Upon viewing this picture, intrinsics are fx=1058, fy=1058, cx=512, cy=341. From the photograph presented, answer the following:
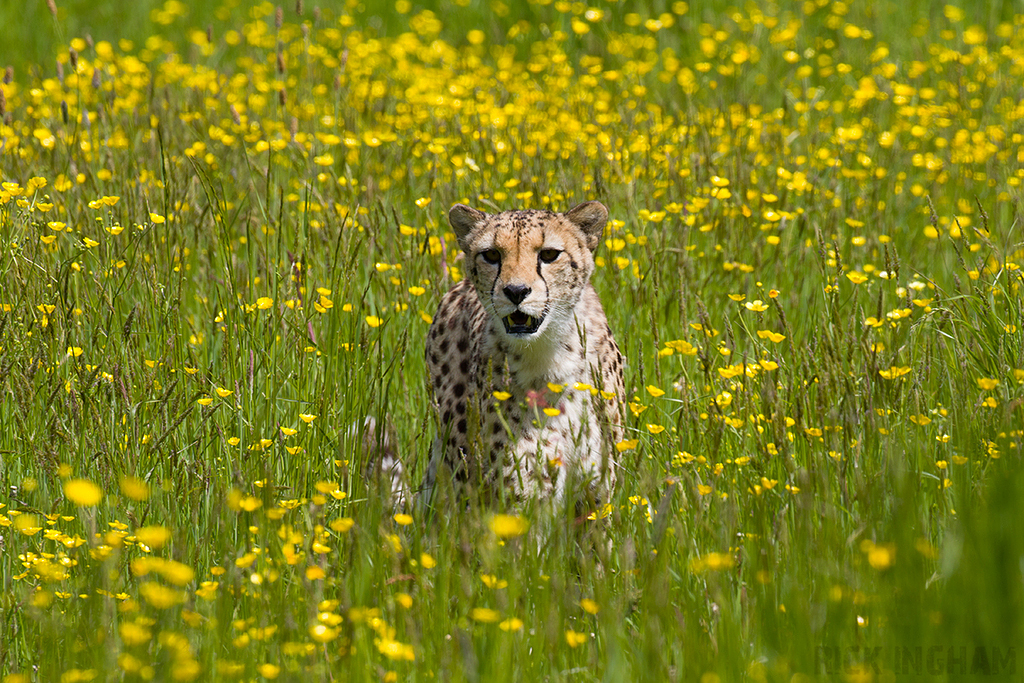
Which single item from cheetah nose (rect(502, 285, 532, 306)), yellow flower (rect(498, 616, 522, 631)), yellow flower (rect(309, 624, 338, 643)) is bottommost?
yellow flower (rect(309, 624, 338, 643))

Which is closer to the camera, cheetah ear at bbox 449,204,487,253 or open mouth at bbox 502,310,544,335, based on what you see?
open mouth at bbox 502,310,544,335

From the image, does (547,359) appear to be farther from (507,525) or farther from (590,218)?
(507,525)

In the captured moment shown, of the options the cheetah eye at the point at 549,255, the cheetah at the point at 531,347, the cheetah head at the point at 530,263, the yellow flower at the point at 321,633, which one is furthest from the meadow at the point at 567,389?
the cheetah eye at the point at 549,255

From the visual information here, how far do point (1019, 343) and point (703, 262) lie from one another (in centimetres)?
233

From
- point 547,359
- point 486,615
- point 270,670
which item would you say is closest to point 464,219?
point 547,359

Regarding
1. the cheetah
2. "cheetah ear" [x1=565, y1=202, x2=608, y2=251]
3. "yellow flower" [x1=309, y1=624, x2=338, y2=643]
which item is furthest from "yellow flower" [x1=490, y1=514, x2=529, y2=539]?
"cheetah ear" [x1=565, y1=202, x2=608, y2=251]

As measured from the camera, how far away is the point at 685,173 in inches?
250

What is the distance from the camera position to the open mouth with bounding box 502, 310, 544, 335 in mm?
4027

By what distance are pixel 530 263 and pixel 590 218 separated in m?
0.49

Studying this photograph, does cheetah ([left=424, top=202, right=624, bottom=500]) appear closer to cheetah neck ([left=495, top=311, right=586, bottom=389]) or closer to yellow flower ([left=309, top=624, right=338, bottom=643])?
cheetah neck ([left=495, top=311, right=586, bottom=389])

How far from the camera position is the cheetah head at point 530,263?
400cm

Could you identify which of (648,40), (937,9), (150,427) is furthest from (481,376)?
(937,9)

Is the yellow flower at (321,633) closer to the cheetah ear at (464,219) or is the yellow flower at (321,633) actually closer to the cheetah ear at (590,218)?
the cheetah ear at (464,219)

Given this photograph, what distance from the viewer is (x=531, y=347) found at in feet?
13.7
